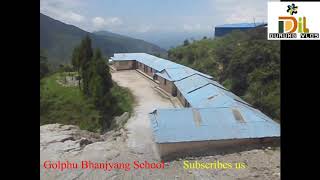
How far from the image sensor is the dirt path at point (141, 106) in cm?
641

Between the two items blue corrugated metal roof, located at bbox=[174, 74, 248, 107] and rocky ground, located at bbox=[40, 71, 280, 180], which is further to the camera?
blue corrugated metal roof, located at bbox=[174, 74, 248, 107]

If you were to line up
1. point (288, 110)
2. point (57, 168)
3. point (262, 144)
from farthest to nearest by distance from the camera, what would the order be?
point (262, 144) < point (57, 168) < point (288, 110)

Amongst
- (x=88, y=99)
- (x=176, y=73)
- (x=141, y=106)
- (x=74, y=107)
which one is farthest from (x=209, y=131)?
(x=74, y=107)

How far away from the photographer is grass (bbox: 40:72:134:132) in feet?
32.1

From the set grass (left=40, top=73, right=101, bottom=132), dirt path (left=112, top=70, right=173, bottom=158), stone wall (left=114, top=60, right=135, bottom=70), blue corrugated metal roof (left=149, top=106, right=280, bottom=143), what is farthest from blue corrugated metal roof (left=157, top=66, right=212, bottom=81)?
stone wall (left=114, top=60, right=135, bottom=70)

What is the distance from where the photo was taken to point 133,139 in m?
6.91

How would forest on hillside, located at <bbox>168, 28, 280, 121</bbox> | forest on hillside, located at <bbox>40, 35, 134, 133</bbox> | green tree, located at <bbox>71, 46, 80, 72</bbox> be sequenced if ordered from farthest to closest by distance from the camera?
green tree, located at <bbox>71, 46, 80, 72</bbox>
forest on hillside, located at <bbox>40, 35, 134, 133</bbox>
forest on hillside, located at <bbox>168, 28, 280, 121</bbox>

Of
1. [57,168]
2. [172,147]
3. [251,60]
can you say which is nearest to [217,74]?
[251,60]

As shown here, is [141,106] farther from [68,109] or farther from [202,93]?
[68,109]

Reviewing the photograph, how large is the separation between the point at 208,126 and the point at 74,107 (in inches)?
265

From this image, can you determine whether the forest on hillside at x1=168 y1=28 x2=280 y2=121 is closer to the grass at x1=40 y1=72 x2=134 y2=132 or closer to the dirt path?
the dirt path

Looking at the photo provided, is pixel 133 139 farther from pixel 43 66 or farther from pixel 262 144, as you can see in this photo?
pixel 43 66

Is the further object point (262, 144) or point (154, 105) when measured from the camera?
point (154, 105)
